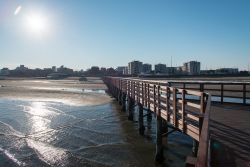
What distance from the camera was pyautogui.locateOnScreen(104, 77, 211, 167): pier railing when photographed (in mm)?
4447

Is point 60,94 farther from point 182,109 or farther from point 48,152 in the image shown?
point 182,109

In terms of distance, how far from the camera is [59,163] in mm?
13367

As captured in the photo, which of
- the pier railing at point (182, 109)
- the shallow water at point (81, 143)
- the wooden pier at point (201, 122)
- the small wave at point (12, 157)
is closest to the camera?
the pier railing at point (182, 109)

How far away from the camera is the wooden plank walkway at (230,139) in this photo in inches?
260

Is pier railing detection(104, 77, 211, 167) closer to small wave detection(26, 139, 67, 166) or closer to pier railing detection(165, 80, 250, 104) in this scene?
pier railing detection(165, 80, 250, 104)

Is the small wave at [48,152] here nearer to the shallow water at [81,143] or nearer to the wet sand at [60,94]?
the shallow water at [81,143]

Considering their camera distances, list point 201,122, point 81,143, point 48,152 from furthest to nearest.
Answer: point 81,143 → point 48,152 → point 201,122

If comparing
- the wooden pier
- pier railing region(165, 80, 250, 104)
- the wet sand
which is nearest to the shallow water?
the wooden pier

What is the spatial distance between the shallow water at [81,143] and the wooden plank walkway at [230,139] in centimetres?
292

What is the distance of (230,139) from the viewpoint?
8477 mm

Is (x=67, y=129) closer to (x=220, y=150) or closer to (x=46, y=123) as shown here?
(x=46, y=123)

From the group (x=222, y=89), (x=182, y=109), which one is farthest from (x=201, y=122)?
(x=222, y=89)

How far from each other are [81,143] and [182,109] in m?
8.04

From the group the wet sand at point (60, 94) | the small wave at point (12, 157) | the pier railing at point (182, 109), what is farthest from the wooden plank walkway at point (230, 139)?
the wet sand at point (60, 94)
